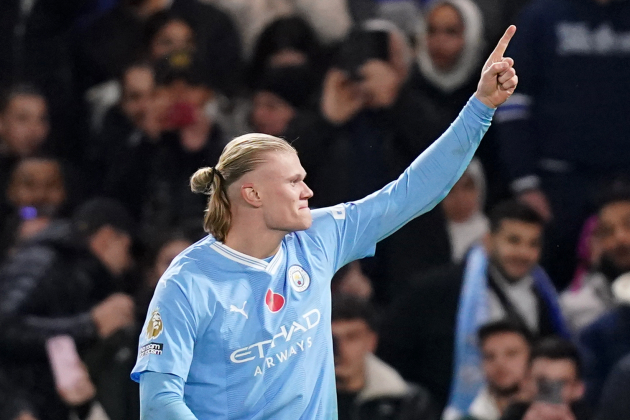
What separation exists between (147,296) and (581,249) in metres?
2.22

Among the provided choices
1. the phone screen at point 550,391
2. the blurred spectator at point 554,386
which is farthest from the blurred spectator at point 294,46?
the phone screen at point 550,391

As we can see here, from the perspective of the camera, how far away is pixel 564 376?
4.91 m

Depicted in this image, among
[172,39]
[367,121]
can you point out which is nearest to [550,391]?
[367,121]

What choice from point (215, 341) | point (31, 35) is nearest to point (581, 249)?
point (215, 341)

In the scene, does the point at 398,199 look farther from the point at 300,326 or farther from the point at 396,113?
the point at 396,113

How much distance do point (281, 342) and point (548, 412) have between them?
224cm

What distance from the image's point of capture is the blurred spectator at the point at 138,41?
6.36m

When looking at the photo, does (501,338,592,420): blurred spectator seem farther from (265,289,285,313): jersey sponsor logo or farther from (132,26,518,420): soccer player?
(265,289,285,313): jersey sponsor logo

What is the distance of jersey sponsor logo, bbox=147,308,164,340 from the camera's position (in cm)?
281

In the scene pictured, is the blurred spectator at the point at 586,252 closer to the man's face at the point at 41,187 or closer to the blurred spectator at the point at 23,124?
the man's face at the point at 41,187

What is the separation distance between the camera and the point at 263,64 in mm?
6168

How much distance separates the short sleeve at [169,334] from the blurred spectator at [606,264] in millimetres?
2694

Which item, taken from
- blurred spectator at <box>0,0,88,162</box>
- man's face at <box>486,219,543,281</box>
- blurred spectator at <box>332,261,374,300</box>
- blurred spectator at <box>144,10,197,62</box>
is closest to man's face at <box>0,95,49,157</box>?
blurred spectator at <box>0,0,88,162</box>

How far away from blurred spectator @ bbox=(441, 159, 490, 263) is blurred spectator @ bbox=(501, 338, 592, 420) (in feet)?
2.31
